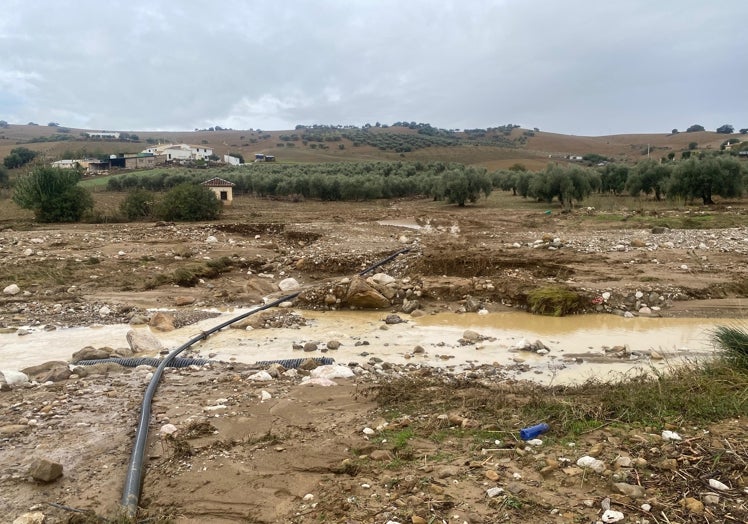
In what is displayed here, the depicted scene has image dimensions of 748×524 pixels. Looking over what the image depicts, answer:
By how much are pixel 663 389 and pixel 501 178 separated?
136 feet

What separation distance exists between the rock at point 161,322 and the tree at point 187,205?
16173 mm

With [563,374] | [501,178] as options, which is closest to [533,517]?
[563,374]

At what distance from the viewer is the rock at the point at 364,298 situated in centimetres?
1066

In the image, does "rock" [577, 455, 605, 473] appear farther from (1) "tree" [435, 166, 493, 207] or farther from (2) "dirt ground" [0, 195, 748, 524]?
(1) "tree" [435, 166, 493, 207]

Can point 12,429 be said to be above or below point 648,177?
below

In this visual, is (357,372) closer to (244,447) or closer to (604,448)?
(244,447)

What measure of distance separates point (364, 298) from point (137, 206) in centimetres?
1883

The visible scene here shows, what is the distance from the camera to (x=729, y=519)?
271 cm

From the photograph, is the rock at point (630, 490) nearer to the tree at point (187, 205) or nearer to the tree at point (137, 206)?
the tree at point (187, 205)

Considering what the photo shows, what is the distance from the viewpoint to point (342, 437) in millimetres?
4426

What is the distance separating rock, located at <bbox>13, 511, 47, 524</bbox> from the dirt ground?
0.10 m

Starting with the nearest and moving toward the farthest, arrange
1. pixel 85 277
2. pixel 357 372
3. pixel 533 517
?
pixel 533 517
pixel 357 372
pixel 85 277

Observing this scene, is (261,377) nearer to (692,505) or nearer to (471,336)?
(471,336)

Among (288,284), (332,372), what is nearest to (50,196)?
(288,284)
